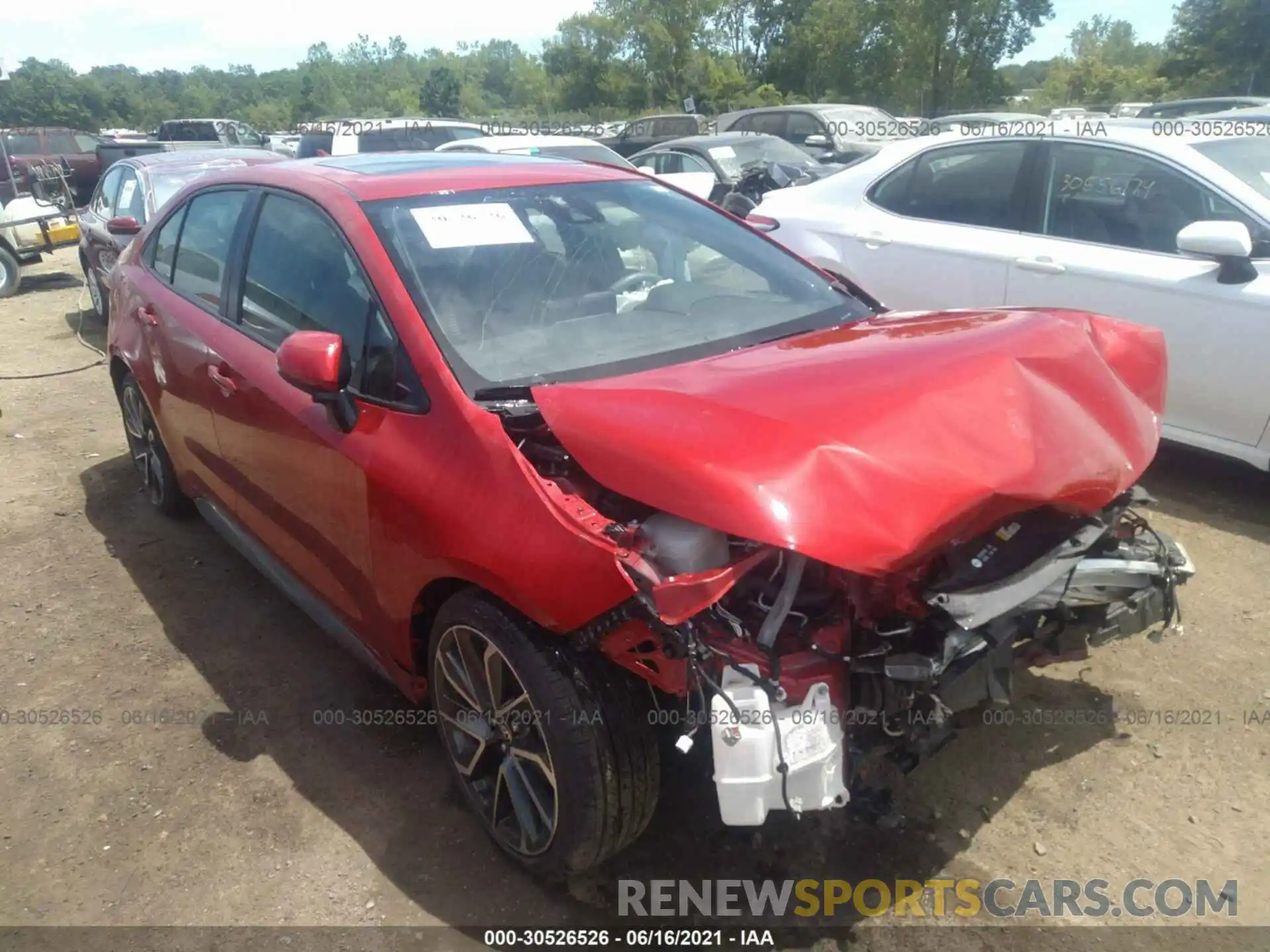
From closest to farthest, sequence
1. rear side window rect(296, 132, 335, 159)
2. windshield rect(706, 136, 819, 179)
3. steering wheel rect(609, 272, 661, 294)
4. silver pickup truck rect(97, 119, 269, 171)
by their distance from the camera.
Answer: steering wheel rect(609, 272, 661, 294) < windshield rect(706, 136, 819, 179) < rear side window rect(296, 132, 335, 159) < silver pickup truck rect(97, 119, 269, 171)

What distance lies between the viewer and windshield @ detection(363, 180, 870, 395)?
8.85 ft

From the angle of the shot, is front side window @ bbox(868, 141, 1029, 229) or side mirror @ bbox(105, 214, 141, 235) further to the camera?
side mirror @ bbox(105, 214, 141, 235)

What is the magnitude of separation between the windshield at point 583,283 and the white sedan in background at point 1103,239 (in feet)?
4.51

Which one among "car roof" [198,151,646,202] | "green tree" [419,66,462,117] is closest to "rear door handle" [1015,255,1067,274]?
"car roof" [198,151,646,202]

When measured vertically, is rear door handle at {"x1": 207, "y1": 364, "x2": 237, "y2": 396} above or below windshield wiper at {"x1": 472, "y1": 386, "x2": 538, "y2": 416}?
below

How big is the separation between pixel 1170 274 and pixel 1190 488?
1.07m

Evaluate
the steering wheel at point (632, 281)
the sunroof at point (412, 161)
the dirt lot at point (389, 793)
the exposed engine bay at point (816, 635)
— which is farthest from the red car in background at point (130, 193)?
the exposed engine bay at point (816, 635)

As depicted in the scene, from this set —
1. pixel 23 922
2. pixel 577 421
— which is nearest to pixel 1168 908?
pixel 577 421

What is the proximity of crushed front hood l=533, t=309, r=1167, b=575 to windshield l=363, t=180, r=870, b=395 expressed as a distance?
0.24 m

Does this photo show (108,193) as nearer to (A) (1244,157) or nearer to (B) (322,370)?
(B) (322,370)

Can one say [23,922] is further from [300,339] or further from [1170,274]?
[1170,274]

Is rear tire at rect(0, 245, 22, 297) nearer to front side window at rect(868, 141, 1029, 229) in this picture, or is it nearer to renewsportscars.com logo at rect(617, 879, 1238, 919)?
front side window at rect(868, 141, 1029, 229)

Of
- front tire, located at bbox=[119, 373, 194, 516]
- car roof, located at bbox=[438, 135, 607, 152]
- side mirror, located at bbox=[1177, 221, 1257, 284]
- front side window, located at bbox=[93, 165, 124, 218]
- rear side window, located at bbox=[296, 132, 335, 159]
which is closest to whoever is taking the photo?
side mirror, located at bbox=[1177, 221, 1257, 284]

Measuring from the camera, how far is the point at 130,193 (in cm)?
829
